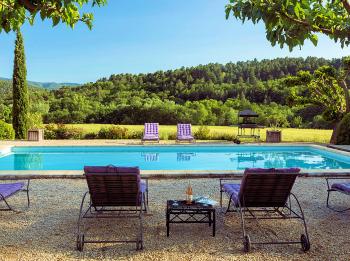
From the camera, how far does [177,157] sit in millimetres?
12672

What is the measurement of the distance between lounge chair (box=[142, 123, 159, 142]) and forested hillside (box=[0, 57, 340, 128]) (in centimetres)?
535

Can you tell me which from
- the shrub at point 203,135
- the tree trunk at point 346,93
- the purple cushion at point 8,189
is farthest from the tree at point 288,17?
the shrub at point 203,135

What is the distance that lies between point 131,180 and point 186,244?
864 millimetres

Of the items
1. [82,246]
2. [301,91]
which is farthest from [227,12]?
[301,91]

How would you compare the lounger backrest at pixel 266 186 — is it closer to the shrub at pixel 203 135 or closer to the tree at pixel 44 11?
the tree at pixel 44 11

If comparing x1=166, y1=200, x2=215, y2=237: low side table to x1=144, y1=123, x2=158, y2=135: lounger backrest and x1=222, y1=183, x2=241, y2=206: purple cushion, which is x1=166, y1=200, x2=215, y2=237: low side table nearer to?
x1=222, y1=183, x2=241, y2=206: purple cushion

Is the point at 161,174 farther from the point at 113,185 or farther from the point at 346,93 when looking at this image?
the point at 346,93

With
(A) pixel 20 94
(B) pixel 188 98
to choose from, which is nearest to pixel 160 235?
(A) pixel 20 94

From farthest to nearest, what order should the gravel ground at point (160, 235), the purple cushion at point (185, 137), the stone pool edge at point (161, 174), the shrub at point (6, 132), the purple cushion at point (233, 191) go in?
the shrub at point (6, 132) < the purple cushion at point (185, 137) < the stone pool edge at point (161, 174) < the purple cushion at point (233, 191) < the gravel ground at point (160, 235)

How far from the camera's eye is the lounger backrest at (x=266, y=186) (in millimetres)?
4219

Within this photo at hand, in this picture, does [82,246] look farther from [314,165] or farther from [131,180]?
[314,165]

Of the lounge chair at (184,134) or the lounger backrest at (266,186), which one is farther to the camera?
the lounge chair at (184,134)

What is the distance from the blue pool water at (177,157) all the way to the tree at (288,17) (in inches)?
295

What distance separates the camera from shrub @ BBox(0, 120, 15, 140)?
49.8ft
